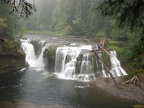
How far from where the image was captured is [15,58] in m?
33.6

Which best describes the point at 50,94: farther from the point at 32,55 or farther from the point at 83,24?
the point at 83,24

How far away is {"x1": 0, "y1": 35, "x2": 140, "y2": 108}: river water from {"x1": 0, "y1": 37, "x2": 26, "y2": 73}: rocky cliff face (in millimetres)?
2432

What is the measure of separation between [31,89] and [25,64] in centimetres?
1222

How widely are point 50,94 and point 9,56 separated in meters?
13.0

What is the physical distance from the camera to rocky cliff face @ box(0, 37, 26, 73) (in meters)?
31.2

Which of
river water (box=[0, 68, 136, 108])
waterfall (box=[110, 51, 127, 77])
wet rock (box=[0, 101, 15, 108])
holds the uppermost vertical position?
waterfall (box=[110, 51, 127, 77])


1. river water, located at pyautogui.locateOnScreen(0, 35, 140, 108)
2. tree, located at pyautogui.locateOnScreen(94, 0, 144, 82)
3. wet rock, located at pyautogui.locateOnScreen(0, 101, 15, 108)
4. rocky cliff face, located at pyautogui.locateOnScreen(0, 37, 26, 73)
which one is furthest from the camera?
rocky cliff face, located at pyautogui.locateOnScreen(0, 37, 26, 73)

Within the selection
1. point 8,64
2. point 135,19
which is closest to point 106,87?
point 8,64

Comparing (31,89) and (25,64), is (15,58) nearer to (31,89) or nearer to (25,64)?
(25,64)

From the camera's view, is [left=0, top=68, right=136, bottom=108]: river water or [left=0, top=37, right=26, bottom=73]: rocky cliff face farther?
[left=0, top=37, right=26, bottom=73]: rocky cliff face

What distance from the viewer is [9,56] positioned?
32.5m

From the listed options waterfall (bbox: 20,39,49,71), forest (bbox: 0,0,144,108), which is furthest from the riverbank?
waterfall (bbox: 20,39,49,71)

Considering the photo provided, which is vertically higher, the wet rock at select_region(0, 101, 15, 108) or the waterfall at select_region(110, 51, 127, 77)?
the waterfall at select_region(110, 51, 127, 77)

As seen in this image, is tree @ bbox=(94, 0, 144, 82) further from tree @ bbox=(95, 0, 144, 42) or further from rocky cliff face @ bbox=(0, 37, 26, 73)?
rocky cliff face @ bbox=(0, 37, 26, 73)
